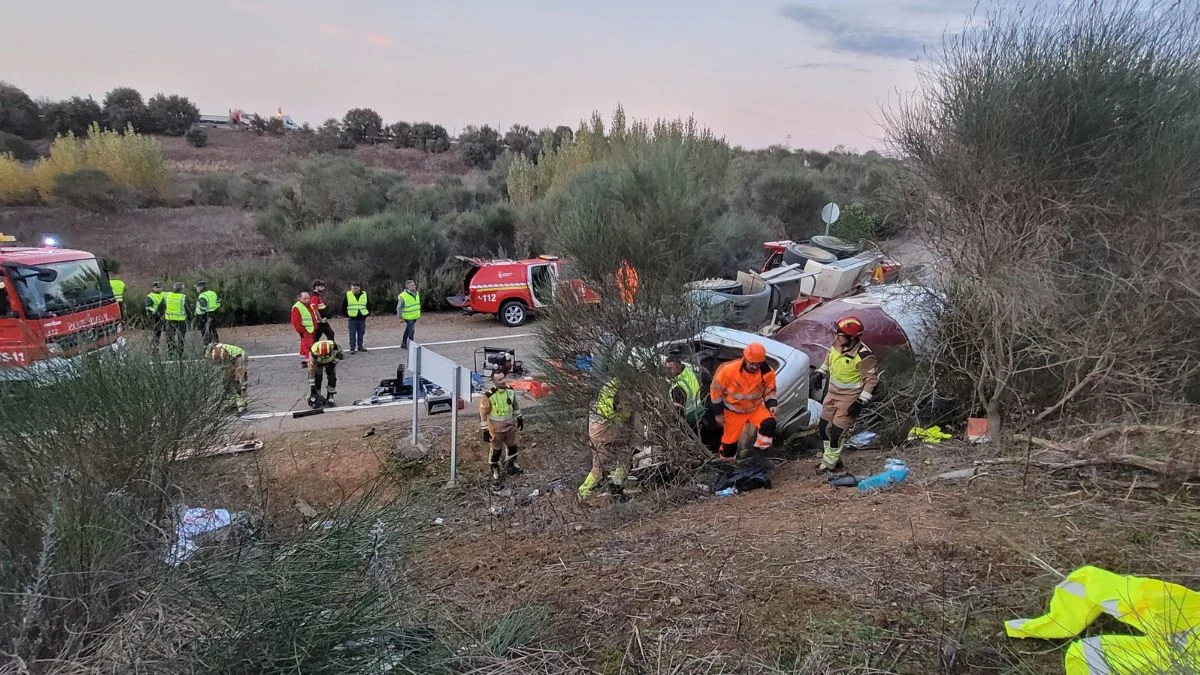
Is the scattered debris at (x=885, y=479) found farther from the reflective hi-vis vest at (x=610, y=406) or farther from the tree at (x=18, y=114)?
the tree at (x=18, y=114)

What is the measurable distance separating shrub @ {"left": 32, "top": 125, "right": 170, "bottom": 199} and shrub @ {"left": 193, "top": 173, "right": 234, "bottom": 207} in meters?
1.75

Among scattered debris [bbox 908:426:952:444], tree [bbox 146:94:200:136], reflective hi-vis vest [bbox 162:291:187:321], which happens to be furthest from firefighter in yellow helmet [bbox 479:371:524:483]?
tree [bbox 146:94:200:136]

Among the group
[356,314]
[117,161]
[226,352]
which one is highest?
[117,161]

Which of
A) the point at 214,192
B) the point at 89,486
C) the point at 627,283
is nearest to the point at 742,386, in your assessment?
the point at 627,283

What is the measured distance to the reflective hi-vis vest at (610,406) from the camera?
6.74 m

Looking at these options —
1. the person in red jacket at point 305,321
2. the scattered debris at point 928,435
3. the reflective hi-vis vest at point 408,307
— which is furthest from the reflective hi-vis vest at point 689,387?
the reflective hi-vis vest at point 408,307

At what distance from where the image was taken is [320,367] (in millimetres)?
9844

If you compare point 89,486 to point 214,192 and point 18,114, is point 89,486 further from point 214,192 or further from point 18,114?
point 18,114

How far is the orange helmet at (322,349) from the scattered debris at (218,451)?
2.75 metres

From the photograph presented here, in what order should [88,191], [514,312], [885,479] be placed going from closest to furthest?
[885,479], [514,312], [88,191]

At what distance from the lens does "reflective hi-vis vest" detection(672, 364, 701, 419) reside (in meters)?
6.72

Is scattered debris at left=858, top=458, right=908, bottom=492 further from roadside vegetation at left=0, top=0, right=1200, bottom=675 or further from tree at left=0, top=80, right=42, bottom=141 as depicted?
tree at left=0, top=80, right=42, bottom=141

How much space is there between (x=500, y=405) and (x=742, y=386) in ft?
8.85

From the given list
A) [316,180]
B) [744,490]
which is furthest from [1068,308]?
[316,180]
